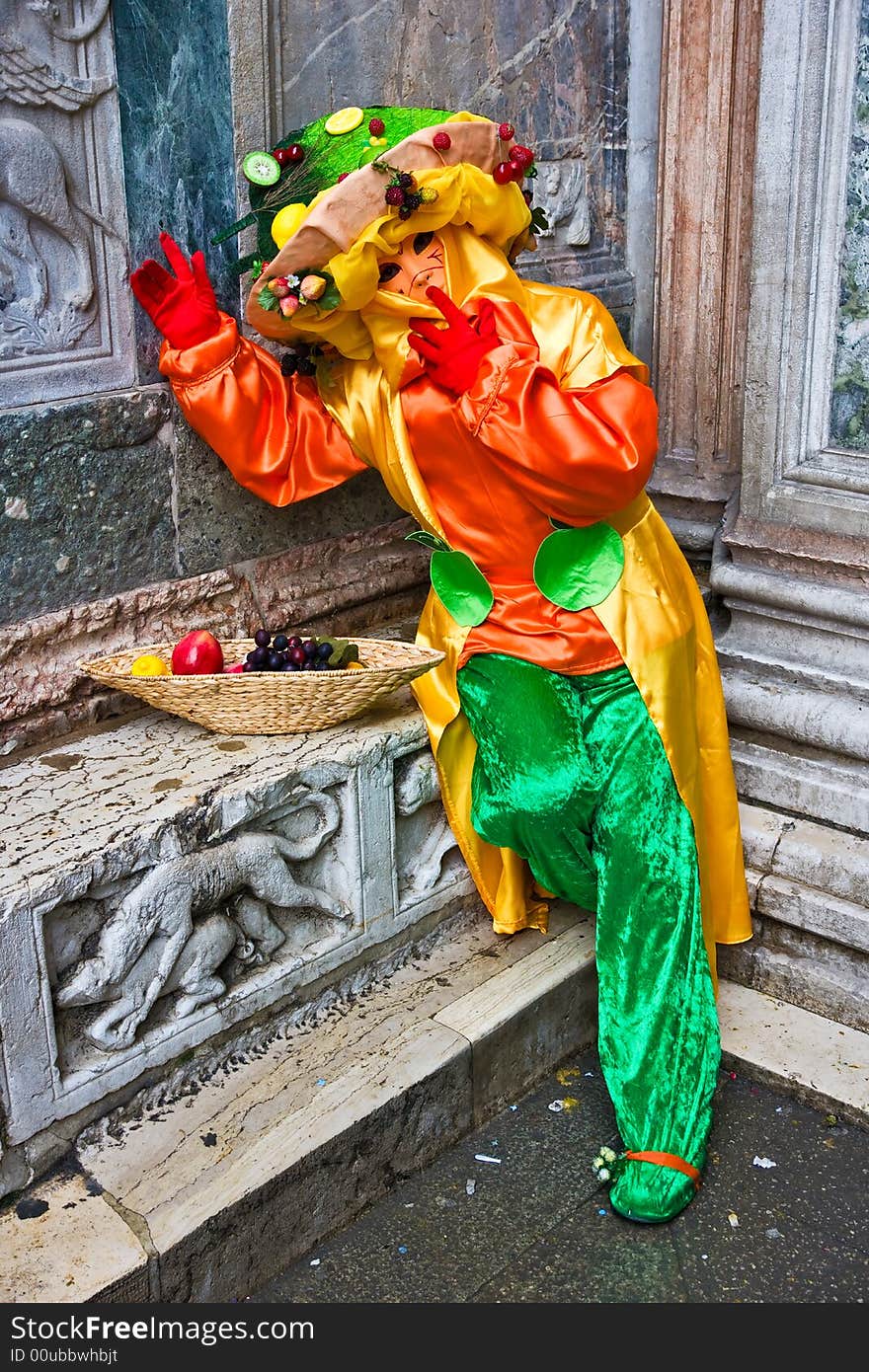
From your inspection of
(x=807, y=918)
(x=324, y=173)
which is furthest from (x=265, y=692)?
(x=807, y=918)

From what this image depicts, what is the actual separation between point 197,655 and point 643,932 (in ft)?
3.58

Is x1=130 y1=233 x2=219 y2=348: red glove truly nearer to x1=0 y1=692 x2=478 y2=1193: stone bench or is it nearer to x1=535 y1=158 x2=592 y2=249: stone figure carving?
x1=0 y1=692 x2=478 y2=1193: stone bench

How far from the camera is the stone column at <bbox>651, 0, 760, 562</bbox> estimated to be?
3.70 m

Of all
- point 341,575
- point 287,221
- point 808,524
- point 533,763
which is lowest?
point 533,763

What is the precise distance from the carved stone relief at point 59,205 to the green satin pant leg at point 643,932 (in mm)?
1261

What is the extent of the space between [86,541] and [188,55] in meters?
1.04

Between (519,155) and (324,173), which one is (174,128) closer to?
(324,173)

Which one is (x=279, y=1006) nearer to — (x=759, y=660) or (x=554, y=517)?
(x=554, y=517)

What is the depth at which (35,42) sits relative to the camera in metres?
2.75

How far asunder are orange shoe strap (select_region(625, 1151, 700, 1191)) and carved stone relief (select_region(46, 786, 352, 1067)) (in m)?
0.77

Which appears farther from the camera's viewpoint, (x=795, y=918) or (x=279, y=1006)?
(x=795, y=918)

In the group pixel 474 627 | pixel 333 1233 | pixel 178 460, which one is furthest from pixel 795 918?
pixel 178 460

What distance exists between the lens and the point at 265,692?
2.93 m

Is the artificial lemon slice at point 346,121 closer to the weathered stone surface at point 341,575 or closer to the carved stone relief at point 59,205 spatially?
the carved stone relief at point 59,205
